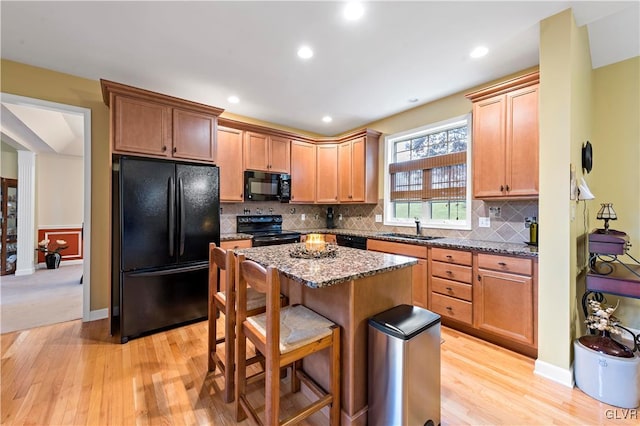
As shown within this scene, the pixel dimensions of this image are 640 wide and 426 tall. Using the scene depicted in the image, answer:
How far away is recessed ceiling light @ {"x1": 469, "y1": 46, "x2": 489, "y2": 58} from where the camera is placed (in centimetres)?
238

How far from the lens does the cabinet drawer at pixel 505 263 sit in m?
2.26

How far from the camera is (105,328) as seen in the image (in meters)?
2.84

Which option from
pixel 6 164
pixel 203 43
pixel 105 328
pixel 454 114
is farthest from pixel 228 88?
pixel 6 164

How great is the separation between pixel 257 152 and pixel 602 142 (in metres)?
3.91

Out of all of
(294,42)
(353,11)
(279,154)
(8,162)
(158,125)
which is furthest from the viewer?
(8,162)

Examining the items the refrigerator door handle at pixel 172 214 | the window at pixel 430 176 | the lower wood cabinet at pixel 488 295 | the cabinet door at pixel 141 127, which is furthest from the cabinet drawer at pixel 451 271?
the cabinet door at pixel 141 127

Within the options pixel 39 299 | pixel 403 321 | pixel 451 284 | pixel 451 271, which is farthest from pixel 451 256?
pixel 39 299

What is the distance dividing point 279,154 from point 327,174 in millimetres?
905

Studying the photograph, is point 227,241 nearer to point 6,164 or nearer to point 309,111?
point 309,111

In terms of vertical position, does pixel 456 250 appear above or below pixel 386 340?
above

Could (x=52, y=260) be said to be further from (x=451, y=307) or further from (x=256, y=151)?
(x=451, y=307)

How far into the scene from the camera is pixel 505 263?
2.37 meters

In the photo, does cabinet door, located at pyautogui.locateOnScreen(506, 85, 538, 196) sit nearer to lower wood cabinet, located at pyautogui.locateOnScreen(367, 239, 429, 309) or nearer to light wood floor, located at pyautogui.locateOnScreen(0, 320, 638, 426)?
lower wood cabinet, located at pyautogui.locateOnScreen(367, 239, 429, 309)

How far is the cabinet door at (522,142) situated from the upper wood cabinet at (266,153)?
2.89 metres
